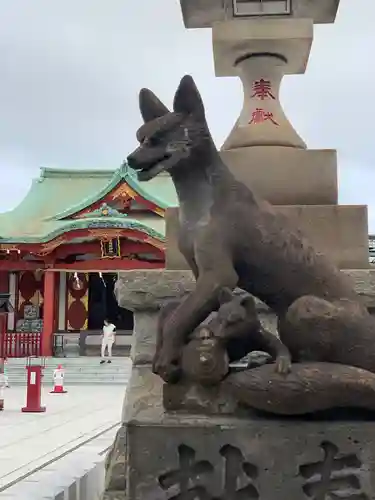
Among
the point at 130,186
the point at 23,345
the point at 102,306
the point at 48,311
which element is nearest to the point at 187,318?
the point at 130,186

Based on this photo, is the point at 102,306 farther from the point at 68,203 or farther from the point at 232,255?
the point at 232,255

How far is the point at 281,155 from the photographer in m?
2.91

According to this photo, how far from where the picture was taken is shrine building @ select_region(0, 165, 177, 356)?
57.6 ft

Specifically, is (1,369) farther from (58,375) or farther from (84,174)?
(84,174)

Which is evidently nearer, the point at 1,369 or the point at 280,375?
the point at 280,375

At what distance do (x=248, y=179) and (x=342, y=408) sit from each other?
138 cm

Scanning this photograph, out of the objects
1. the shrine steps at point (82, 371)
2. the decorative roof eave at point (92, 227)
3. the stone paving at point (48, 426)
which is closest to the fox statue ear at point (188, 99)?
the stone paving at point (48, 426)

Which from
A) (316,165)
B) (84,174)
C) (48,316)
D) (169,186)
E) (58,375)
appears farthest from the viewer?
(84,174)

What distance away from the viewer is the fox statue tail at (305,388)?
5.64 ft

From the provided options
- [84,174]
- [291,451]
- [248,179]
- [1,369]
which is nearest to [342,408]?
[291,451]

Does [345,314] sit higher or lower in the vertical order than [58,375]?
higher

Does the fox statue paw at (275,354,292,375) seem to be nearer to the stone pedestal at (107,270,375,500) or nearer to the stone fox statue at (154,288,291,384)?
the stone fox statue at (154,288,291,384)

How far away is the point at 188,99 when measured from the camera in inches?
75.7

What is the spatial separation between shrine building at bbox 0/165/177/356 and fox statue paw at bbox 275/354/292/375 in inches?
594
